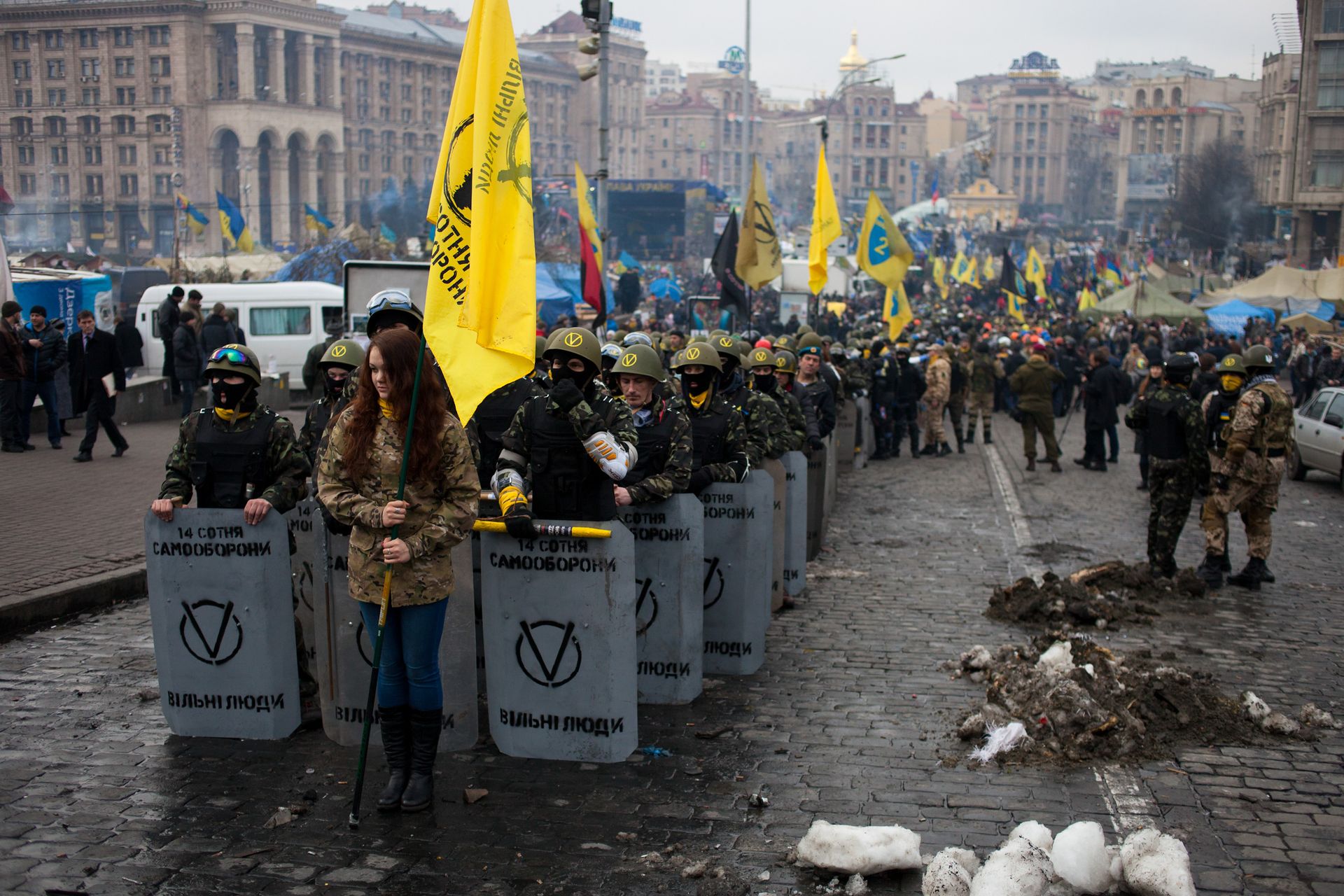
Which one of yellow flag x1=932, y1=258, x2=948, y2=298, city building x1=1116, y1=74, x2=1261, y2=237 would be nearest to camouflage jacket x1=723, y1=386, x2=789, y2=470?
yellow flag x1=932, y1=258, x2=948, y2=298

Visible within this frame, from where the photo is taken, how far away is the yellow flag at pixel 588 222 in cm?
1706

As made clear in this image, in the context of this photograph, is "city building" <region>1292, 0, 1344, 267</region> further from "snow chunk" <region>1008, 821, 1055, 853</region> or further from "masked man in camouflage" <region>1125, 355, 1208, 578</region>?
"snow chunk" <region>1008, 821, 1055, 853</region>

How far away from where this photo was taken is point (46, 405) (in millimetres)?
16781

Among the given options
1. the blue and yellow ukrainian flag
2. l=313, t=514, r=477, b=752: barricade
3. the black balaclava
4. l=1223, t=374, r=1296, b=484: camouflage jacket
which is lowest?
l=313, t=514, r=477, b=752: barricade

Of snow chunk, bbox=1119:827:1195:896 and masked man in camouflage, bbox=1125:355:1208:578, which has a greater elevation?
masked man in camouflage, bbox=1125:355:1208:578

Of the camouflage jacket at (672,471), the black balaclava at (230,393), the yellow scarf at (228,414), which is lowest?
the camouflage jacket at (672,471)

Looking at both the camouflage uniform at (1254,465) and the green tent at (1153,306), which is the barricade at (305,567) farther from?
the green tent at (1153,306)

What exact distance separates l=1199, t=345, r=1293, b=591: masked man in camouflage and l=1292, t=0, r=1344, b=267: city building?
55.0 meters

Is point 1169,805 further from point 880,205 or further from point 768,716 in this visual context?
point 880,205

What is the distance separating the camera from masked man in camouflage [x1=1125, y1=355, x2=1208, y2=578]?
1048 centimetres

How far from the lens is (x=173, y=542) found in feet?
20.0

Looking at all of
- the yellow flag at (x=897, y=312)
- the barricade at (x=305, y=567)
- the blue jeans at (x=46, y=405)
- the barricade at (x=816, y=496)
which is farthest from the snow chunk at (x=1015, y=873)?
the yellow flag at (x=897, y=312)

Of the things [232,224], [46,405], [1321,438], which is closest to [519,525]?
[46,405]

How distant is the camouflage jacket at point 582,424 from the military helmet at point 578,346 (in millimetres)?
156
